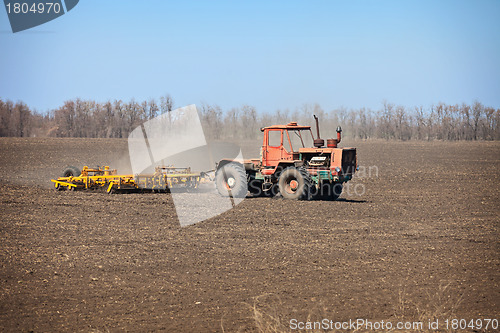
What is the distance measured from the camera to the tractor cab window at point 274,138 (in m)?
16.7

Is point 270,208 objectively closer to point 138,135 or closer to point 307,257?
point 307,257

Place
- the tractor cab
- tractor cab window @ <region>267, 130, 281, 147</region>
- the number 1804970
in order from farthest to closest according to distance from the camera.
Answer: tractor cab window @ <region>267, 130, 281, 147</region> → the tractor cab → the number 1804970

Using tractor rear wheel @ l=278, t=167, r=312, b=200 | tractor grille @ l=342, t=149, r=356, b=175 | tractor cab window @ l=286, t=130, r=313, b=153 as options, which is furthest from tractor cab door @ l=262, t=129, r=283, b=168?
tractor grille @ l=342, t=149, r=356, b=175

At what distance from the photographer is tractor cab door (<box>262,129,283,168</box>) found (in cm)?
1656

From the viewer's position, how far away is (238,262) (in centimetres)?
909

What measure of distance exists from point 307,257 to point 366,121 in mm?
57052

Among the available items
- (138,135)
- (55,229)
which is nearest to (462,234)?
(55,229)

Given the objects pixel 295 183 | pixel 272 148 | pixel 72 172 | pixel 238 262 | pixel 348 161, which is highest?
pixel 272 148

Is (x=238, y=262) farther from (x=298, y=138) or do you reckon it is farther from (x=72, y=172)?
(x=72, y=172)

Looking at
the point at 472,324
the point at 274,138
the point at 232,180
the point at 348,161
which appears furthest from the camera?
the point at 232,180

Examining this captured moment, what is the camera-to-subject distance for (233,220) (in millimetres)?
13039

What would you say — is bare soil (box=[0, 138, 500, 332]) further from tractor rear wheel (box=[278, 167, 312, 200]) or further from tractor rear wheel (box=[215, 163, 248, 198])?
tractor rear wheel (box=[215, 163, 248, 198])

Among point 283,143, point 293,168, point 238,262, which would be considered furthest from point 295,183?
point 238,262

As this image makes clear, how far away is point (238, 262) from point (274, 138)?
8.02 meters
